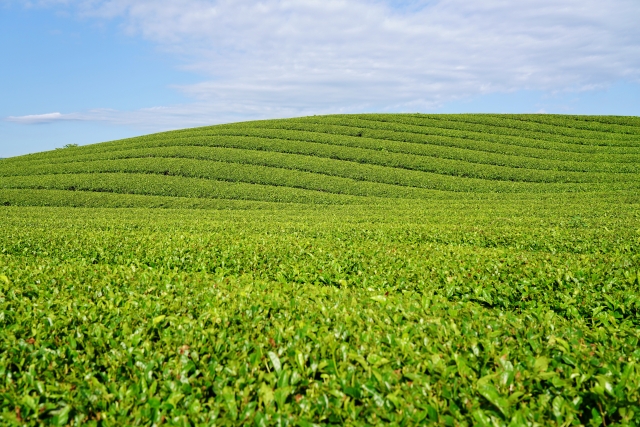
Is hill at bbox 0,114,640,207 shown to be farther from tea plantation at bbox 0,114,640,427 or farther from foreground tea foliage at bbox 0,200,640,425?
foreground tea foliage at bbox 0,200,640,425

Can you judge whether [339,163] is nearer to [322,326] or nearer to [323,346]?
[322,326]

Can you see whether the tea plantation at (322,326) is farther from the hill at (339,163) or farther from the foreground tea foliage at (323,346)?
the hill at (339,163)

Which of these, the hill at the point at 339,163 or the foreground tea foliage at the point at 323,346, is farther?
the hill at the point at 339,163

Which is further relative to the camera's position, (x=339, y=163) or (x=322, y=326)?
(x=339, y=163)

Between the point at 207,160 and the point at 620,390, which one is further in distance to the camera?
the point at 207,160

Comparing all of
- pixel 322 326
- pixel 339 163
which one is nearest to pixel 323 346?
pixel 322 326

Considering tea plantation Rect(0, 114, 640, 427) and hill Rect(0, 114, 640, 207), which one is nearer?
tea plantation Rect(0, 114, 640, 427)

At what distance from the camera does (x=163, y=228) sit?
1719cm

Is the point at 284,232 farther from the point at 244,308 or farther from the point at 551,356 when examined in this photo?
the point at 551,356

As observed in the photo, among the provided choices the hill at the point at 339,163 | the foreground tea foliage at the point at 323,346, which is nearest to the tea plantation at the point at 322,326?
the foreground tea foliage at the point at 323,346

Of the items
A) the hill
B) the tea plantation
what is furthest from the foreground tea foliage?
the hill

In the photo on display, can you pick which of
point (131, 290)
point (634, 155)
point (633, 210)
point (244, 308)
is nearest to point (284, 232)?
point (131, 290)

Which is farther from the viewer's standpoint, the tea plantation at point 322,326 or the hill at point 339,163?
the hill at point 339,163

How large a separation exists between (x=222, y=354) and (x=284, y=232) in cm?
1091
